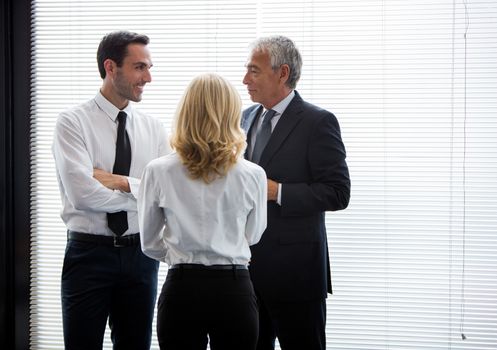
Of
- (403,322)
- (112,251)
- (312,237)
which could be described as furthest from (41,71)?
(403,322)

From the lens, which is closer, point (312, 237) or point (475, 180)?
point (312, 237)

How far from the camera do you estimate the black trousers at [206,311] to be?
179 cm

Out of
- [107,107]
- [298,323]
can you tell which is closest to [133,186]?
[107,107]

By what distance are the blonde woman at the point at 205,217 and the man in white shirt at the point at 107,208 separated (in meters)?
0.48

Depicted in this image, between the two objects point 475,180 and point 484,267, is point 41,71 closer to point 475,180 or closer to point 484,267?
point 475,180

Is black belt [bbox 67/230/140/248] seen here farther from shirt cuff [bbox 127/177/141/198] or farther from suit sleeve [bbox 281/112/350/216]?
suit sleeve [bbox 281/112/350/216]

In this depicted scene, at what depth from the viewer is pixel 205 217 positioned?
1812mm

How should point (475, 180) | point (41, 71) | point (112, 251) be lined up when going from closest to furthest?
point (112, 251) → point (475, 180) → point (41, 71)

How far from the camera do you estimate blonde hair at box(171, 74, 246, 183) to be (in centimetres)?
179

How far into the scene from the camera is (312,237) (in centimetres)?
229

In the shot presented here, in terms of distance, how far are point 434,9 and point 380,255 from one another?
1279 millimetres

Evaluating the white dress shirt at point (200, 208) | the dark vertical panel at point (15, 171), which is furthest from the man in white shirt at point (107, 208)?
the dark vertical panel at point (15, 171)

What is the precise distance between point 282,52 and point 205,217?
36.5 inches

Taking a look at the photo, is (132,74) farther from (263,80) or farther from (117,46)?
(263,80)
